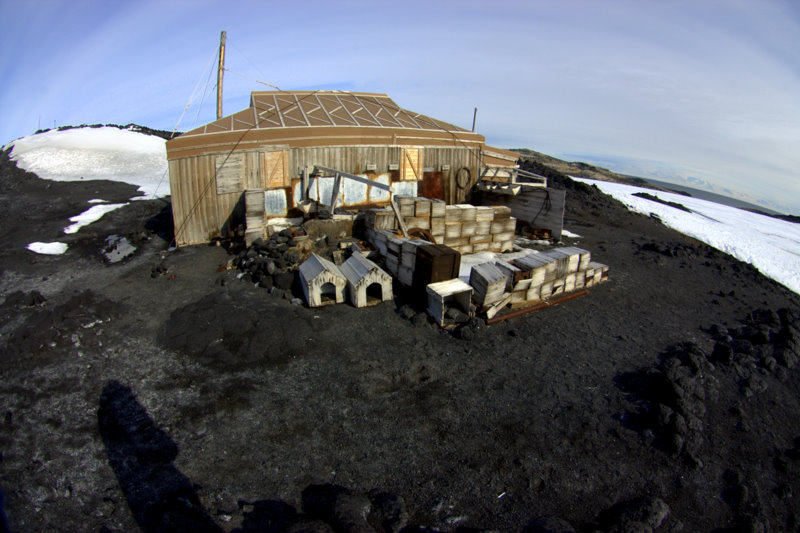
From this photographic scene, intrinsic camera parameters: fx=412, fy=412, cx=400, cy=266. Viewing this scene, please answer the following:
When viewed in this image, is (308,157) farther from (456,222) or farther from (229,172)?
(456,222)

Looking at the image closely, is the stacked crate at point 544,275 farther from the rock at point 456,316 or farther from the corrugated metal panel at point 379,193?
the corrugated metal panel at point 379,193

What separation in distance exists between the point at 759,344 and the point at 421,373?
7.80m

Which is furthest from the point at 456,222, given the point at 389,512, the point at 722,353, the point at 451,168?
the point at 389,512

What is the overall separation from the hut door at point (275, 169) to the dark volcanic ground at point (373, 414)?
13.0ft

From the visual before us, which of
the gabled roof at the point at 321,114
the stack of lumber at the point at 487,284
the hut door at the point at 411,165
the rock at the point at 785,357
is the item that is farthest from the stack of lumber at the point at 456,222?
the rock at the point at 785,357

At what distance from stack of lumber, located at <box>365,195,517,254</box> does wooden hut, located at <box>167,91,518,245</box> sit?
1.02m

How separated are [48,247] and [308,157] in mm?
8459

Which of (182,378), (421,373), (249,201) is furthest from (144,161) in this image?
(421,373)

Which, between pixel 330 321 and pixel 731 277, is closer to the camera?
pixel 330 321

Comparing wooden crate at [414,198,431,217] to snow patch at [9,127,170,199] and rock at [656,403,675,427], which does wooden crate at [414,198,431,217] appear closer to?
rock at [656,403,675,427]

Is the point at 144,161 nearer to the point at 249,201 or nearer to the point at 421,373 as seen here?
the point at 249,201

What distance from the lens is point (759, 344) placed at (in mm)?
9141

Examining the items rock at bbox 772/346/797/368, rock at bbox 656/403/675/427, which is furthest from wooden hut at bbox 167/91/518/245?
rock at bbox 772/346/797/368

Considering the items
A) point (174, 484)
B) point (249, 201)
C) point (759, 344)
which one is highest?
point (249, 201)
